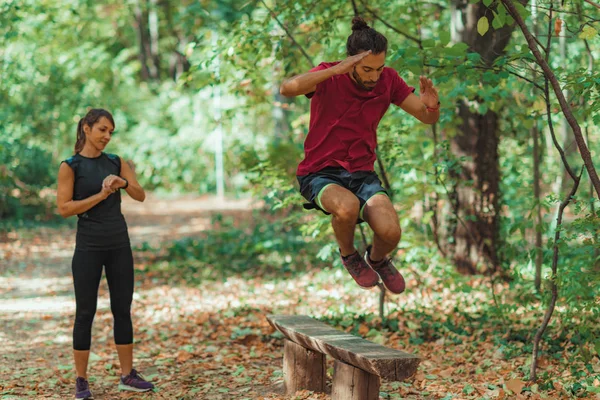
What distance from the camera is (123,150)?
24328 mm

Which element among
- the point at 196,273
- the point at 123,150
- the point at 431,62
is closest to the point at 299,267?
the point at 196,273

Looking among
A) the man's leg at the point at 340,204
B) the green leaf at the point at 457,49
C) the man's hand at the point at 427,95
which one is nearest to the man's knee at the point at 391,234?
the man's leg at the point at 340,204

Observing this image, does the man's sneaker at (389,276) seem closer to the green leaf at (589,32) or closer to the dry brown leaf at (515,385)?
the dry brown leaf at (515,385)

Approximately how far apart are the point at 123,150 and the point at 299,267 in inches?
582

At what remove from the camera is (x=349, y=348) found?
4508 millimetres

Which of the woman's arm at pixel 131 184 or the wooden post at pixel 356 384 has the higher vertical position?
the woman's arm at pixel 131 184

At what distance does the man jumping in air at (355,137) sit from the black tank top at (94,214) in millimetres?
1600

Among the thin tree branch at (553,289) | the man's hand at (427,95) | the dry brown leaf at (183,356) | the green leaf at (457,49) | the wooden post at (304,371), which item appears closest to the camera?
the man's hand at (427,95)

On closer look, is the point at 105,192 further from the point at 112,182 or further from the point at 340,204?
the point at 340,204

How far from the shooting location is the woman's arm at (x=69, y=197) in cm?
506

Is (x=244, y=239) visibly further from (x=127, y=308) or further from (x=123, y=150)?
(x=123, y=150)

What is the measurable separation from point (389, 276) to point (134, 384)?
90.7 inches

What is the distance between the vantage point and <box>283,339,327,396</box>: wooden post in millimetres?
5309

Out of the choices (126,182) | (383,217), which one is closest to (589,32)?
(383,217)
